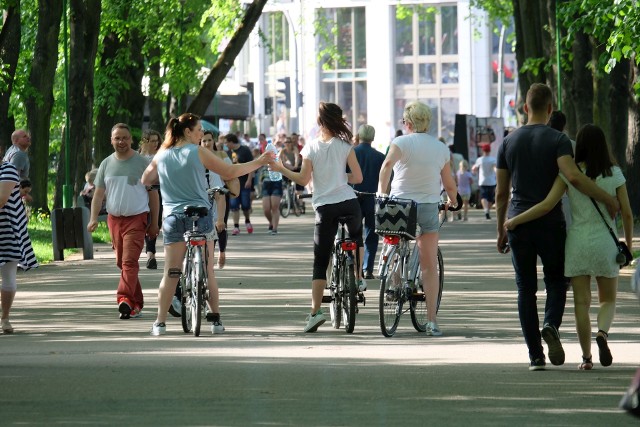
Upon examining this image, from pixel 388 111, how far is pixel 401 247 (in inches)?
2771

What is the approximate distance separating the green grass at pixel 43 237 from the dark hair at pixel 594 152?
14.3 meters

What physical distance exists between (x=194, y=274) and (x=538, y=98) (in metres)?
4.04

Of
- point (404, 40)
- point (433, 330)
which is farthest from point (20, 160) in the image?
point (404, 40)

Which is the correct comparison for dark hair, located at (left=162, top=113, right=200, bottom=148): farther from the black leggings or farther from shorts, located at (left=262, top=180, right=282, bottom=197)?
shorts, located at (left=262, top=180, right=282, bottom=197)

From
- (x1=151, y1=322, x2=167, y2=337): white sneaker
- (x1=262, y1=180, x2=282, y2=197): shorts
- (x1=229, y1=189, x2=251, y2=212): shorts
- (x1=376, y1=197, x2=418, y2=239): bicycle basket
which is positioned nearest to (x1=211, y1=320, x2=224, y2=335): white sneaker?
(x1=151, y1=322, x2=167, y2=337): white sneaker

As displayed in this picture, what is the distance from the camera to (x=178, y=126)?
A: 44.8ft

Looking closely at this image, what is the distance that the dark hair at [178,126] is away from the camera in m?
13.6

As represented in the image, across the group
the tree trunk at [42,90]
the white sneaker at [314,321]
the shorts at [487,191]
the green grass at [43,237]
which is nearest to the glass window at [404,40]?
the shorts at [487,191]

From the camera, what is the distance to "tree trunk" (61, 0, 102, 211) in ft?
91.1

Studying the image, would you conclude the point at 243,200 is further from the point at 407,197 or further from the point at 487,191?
the point at 407,197

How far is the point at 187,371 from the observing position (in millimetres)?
10922

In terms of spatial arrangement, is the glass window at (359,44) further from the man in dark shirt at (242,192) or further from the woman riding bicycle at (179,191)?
the woman riding bicycle at (179,191)

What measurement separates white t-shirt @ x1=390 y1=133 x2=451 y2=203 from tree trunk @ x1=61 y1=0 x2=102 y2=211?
14.4m

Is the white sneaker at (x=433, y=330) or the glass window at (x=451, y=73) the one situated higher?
the glass window at (x=451, y=73)
